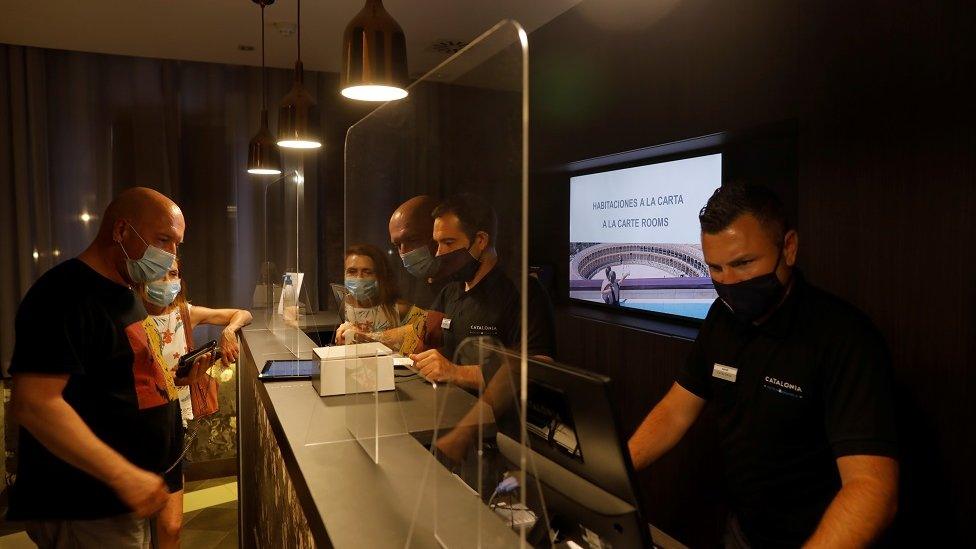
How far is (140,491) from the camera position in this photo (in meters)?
1.78

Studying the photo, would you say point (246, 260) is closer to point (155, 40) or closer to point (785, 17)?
point (155, 40)

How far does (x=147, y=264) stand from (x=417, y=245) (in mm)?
1157

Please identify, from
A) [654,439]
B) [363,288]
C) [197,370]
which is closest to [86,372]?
[197,370]

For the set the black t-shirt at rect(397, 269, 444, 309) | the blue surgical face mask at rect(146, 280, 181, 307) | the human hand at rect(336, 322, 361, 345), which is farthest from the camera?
the blue surgical face mask at rect(146, 280, 181, 307)

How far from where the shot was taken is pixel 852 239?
2275 millimetres

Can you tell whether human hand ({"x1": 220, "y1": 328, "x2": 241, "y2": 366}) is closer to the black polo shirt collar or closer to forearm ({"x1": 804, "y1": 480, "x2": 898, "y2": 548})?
the black polo shirt collar

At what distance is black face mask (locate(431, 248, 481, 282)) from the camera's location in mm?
1092

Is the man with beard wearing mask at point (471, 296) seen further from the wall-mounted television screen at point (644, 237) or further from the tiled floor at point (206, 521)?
the tiled floor at point (206, 521)

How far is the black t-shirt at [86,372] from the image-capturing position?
5.61 feet

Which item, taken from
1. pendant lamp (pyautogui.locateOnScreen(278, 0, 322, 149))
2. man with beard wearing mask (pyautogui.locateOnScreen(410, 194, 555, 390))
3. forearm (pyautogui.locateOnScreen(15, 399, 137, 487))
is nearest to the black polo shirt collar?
man with beard wearing mask (pyautogui.locateOnScreen(410, 194, 555, 390))

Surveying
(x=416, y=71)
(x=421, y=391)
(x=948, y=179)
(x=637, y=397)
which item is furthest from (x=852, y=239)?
(x=416, y=71)

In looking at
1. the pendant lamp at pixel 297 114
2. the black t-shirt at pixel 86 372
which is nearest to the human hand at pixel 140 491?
the black t-shirt at pixel 86 372

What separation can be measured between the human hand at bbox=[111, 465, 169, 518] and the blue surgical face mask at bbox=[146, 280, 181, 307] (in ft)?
2.57

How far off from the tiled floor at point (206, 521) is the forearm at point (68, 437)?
1.99 meters
